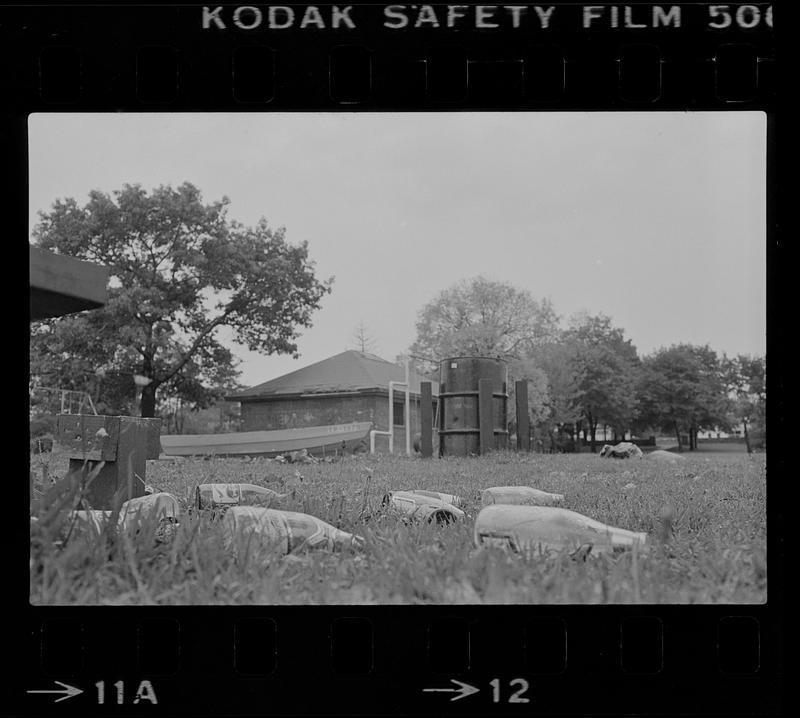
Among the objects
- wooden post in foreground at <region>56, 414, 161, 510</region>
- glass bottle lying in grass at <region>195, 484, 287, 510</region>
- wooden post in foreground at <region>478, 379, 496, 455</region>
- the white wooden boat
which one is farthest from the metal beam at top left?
wooden post in foreground at <region>478, 379, 496, 455</region>

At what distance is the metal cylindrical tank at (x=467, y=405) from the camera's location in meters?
6.39

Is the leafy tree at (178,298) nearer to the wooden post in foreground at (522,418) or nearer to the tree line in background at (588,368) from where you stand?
the tree line in background at (588,368)

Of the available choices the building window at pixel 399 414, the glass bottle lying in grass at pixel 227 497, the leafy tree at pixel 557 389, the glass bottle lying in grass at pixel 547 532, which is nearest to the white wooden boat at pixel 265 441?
the building window at pixel 399 414

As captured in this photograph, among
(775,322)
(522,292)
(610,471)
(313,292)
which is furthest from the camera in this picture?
(610,471)

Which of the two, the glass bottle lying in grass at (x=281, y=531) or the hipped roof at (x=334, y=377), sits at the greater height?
the hipped roof at (x=334, y=377)

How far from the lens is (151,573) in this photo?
2.56 m

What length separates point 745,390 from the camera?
3.94 meters

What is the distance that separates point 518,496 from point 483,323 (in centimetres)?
180

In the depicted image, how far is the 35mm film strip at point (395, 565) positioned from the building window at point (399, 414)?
3439 millimetres
